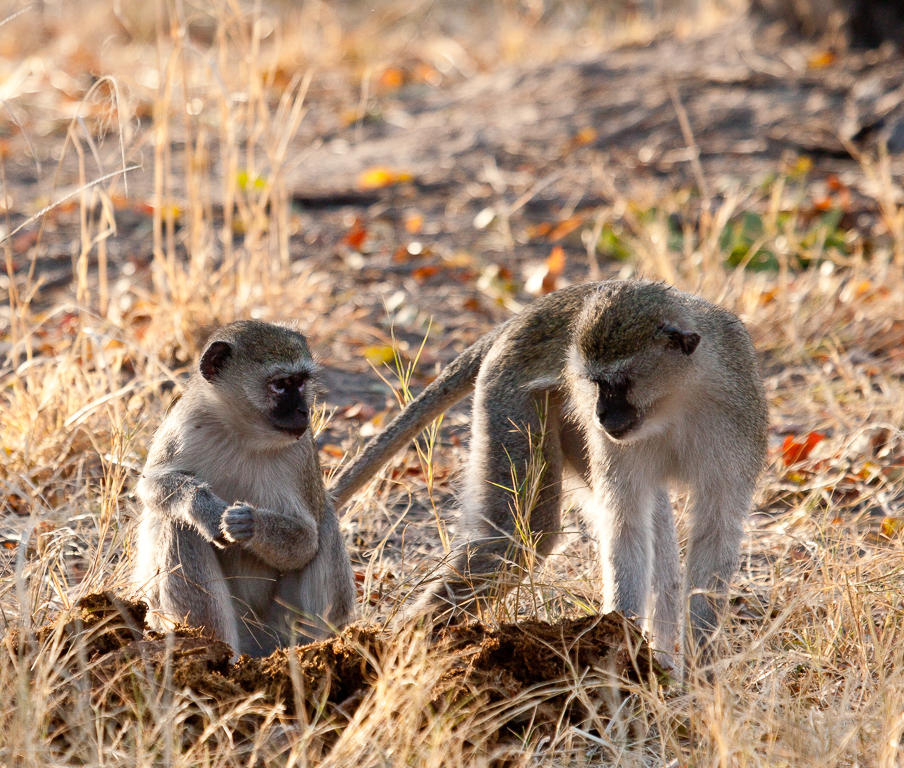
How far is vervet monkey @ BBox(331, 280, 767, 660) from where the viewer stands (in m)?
3.29

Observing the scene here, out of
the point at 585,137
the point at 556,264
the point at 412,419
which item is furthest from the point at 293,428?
the point at 585,137

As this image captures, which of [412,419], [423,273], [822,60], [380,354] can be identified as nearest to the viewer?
[412,419]

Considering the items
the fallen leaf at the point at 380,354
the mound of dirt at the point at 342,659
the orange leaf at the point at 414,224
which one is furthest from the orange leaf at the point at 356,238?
the mound of dirt at the point at 342,659

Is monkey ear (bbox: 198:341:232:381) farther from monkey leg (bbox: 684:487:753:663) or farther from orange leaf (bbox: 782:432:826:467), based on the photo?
orange leaf (bbox: 782:432:826:467)

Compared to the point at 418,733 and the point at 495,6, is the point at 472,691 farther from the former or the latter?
the point at 495,6

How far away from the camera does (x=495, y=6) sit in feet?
52.7

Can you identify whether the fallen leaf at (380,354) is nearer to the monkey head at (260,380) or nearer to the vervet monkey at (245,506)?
the vervet monkey at (245,506)

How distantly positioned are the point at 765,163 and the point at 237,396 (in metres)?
5.95

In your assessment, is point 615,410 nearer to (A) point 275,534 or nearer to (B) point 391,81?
(A) point 275,534

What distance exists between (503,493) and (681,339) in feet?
2.55

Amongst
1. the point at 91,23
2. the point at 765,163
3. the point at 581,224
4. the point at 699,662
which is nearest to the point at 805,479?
the point at 699,662

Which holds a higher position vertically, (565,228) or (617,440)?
(617,440)

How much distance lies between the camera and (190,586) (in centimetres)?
322

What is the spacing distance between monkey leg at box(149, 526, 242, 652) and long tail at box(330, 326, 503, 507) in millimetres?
600
